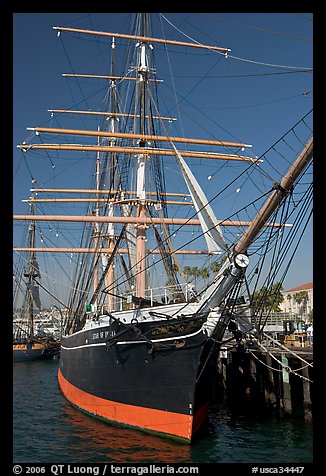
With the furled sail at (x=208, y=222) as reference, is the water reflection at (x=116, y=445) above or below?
below

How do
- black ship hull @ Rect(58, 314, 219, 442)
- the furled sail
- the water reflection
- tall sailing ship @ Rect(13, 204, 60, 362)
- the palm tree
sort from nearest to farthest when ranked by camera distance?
the water reflection → black ship hull @ Rect(58, 314, 219, 442) → the furled sail → tall sailing ship @ Rect(13, 204, 60, 362) → the palm tree

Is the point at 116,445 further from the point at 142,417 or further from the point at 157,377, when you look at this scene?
the point at 157,377

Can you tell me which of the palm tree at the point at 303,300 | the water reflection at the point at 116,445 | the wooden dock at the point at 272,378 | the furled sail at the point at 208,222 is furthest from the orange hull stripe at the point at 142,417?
the palm tree at the point at 303,300

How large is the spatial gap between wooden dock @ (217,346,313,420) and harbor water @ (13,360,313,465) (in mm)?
743

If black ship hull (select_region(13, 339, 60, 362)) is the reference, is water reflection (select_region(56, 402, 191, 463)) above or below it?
above

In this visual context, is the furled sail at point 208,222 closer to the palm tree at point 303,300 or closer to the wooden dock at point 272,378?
the wooden dock at point 272,378

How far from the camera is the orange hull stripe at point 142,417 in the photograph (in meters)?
13.6

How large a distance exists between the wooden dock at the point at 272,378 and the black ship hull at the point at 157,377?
2454 mm

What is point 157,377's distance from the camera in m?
14.4

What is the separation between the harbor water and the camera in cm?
1241

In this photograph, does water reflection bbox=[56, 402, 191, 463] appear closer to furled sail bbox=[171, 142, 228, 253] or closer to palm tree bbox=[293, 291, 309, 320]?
furled sail bbox=[171, 142, 228, 253]

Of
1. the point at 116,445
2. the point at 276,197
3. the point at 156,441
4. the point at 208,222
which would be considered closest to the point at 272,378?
the point at 156,441

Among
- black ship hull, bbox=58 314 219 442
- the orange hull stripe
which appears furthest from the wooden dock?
the orange hull stripe

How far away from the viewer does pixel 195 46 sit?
24188 mm
